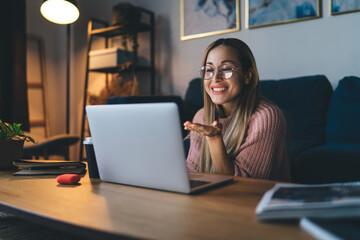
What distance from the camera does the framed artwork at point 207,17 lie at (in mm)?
2807

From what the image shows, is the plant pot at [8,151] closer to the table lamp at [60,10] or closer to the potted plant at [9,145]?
the potted plant at [9,145]

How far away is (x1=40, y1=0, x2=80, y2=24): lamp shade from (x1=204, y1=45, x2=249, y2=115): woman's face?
1126 millimetres

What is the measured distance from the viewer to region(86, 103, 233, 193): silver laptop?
72cm

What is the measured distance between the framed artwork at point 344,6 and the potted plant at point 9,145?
2.17 m

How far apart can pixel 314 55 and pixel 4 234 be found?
2.29 meters

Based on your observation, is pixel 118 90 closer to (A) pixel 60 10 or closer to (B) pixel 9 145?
(A) pixel 60 10

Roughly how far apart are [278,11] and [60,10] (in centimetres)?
161

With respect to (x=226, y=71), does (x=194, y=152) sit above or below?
below

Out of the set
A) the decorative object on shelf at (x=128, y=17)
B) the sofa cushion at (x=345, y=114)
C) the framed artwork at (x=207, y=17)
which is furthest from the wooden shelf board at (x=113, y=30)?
the sofa cushion at (x=345, y=114)

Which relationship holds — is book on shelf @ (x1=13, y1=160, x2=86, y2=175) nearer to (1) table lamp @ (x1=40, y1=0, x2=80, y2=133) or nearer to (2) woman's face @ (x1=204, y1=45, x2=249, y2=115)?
(2) woman's face @ (x1=204, y1=45, x2=249, y2=115)

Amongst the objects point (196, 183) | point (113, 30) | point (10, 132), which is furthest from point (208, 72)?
point (113, 30)

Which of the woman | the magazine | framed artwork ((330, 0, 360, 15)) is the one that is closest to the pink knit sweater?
the woman

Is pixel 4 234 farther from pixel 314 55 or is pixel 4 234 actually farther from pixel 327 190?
pixel 314 55

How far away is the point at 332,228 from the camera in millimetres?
482
